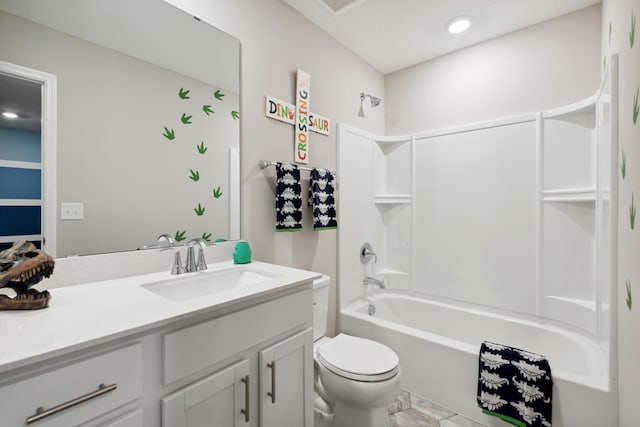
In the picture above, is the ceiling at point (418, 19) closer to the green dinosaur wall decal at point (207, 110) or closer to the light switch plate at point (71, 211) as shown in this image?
the green dinosaur wall decal at point (207, 110)

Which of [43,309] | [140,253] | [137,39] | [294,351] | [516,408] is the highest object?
[137,39]

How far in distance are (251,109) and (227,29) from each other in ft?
1.36

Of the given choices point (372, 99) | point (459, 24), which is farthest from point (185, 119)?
point (459, 24)

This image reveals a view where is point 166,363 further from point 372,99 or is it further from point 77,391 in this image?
point 372,99

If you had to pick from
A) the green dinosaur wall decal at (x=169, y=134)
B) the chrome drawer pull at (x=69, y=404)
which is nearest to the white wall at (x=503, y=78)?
the green dinosaur wall decal at (x=169, y=134)

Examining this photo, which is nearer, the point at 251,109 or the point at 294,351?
the point at 294,351

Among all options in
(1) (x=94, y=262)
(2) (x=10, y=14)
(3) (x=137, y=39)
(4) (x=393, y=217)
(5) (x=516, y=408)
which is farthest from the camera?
(4) (x=393, y=217)

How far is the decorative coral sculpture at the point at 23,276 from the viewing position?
2.50 ft

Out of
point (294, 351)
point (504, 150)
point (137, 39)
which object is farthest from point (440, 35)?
point (294, 351)

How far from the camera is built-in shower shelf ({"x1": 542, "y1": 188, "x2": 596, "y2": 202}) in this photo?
→ 1.79 metres

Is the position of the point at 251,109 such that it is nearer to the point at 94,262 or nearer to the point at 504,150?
the point at 94,262

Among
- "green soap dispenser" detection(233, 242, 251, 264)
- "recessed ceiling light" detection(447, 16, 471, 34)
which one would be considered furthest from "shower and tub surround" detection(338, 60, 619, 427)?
"green soap dispenser" detection(233, 242, 251, 264)

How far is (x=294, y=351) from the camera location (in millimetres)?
1152

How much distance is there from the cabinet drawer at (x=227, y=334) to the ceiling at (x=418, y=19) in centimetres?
187
